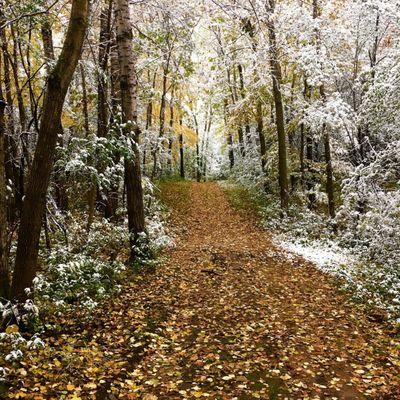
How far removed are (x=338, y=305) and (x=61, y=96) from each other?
609 cm

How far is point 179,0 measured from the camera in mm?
10797

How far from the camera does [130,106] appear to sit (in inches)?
351

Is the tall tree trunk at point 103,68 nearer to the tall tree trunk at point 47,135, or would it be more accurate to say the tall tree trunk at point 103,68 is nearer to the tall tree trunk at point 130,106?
the tall tree trunk at point 130,106

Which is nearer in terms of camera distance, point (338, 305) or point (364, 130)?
point (338, 305)

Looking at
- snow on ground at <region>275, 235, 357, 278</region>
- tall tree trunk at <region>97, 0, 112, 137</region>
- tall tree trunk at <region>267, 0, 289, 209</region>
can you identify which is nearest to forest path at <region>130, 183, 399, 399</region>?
snow on ground at <region>275, 235, 357, 278</region>

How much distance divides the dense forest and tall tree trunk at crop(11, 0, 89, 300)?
2 centimetres

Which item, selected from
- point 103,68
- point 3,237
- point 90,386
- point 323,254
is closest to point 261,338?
point 90,386

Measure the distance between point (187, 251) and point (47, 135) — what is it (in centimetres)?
729

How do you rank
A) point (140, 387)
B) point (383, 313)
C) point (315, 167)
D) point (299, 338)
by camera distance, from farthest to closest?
point (315, 167), point (383, 313), point (299, 338), point (140, 387)

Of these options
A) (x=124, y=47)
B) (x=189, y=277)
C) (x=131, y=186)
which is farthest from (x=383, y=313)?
(x=124, y=47)

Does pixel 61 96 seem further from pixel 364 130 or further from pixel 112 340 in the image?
pixel 364 130

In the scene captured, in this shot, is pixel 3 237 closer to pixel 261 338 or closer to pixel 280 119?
pixel 261 338

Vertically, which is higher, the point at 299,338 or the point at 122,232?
the point at 122,232

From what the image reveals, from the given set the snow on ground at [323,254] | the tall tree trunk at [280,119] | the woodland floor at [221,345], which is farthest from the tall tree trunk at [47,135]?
the tall tree trunk at [280,119]
